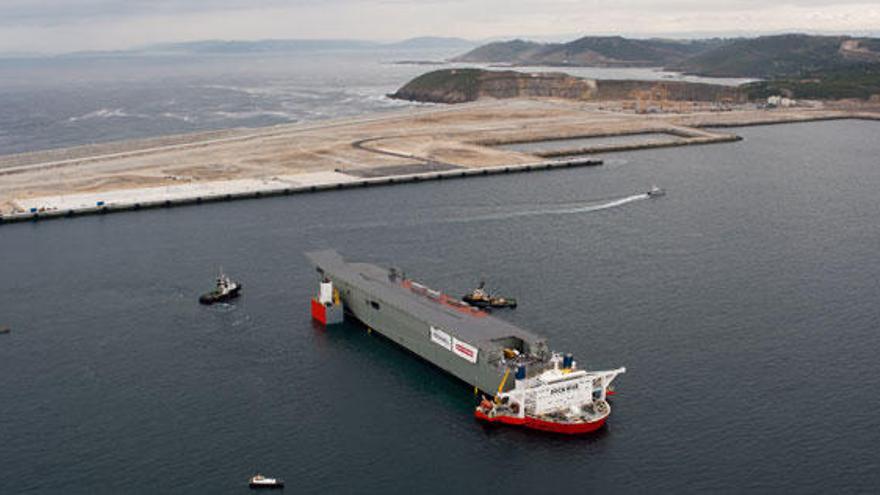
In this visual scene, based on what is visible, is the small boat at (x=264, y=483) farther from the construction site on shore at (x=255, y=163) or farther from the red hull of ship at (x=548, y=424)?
the construction site on shore at (x=255, y=163)

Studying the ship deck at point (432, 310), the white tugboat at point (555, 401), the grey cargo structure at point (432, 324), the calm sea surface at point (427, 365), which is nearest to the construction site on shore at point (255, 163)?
the calm sea surface at point (427, 365)

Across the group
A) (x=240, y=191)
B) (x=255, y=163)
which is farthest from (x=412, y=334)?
(x=255, y=163)

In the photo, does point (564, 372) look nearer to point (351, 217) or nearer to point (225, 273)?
point (225, 273)

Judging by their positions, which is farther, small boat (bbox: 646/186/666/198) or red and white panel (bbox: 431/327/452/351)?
small boat (bbox: 646/186/666/198)

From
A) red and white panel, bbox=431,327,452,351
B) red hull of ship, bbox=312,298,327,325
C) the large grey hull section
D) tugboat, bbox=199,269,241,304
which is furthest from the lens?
tugboat, bbox=199,269,241,304

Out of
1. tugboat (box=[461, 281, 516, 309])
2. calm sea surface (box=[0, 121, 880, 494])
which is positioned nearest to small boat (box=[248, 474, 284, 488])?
calm sea surface (box=[0, 121, 880, 494])

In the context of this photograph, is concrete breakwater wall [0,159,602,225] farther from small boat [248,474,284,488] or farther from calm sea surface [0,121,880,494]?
small boat [248,474,284,488]

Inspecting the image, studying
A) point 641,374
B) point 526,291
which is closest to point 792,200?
point 526,291
